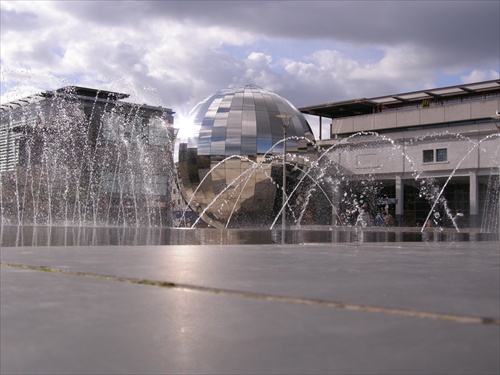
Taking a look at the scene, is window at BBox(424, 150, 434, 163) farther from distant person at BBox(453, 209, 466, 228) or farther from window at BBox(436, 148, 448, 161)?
distant person at BBox(453, 209, 466, 228)

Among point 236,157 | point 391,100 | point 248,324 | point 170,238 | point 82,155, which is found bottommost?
point 248,324

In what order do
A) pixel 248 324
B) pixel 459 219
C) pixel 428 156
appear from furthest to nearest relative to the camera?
pixel 428 156, pixel 459 219, pixel 248 324

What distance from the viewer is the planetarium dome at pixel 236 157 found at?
2414cm

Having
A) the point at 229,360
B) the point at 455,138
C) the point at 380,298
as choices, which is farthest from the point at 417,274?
the point at 455,138

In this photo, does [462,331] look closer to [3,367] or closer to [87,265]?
A: [3,367]

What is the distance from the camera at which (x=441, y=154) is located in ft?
135

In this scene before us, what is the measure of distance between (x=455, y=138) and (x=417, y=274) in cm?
3874

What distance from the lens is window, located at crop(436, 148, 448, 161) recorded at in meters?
40.9

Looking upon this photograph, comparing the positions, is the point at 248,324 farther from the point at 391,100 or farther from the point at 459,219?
the point at 391,100

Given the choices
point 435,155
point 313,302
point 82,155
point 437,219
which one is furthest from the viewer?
point 82,155

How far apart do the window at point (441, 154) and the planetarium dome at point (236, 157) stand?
18.1 meters

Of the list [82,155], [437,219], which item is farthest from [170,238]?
[82,155]

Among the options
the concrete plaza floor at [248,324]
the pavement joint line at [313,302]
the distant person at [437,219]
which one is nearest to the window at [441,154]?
the distant person at [437,219]

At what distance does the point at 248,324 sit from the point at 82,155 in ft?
205
